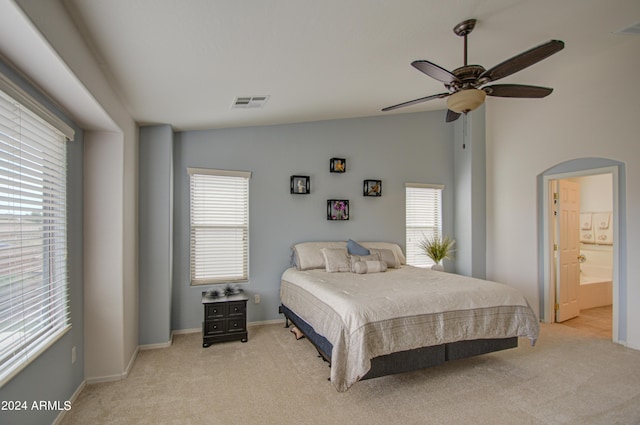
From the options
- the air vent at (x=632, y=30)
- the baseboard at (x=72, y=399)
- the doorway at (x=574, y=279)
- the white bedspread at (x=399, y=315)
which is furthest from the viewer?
the doorway at (x=574, y=279)

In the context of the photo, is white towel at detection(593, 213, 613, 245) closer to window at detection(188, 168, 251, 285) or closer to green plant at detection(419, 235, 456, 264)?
green plant at detection(419, 235, 456, 264)

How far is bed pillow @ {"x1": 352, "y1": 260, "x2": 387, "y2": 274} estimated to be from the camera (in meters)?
4.06

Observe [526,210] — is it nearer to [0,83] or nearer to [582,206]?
[582,206]

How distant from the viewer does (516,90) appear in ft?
8.78

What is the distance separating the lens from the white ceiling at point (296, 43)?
6.50ft

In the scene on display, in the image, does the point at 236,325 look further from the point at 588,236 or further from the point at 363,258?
the point at 588,236

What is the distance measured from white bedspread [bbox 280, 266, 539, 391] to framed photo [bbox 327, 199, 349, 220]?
1.47m

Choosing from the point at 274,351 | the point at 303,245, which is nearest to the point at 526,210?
the point at 303,245

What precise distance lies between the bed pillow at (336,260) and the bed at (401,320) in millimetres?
337

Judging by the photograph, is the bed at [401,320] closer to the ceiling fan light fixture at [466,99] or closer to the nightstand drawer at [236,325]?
the nightstand drawer at [236,325]

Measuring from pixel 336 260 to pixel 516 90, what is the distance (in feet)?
8.53

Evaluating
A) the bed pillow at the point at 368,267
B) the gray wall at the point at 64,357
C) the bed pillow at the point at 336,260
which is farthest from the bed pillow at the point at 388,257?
the gray wall at the point at 64,357

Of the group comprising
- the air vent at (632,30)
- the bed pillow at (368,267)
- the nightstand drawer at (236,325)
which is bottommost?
the nightstand drawer at (236,325)

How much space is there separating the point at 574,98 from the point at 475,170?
155 centimetres
